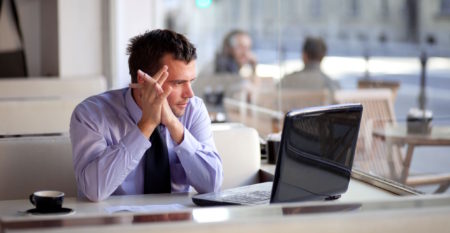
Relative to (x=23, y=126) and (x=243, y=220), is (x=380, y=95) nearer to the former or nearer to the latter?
(x=23, y=126)

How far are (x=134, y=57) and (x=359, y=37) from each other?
66.3 feet

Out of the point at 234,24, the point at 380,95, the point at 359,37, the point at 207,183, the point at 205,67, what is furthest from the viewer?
the point at 359,37

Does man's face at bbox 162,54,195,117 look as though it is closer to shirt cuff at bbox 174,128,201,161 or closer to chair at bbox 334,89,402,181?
shirt cuff at bbox 174,128,201,161

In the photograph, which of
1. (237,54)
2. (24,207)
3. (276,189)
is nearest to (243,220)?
(276,189)

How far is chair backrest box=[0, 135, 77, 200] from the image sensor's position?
2.87 metres

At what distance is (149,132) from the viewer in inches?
100

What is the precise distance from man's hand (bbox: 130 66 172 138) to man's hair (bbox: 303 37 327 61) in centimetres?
466

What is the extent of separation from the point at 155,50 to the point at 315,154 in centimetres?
76

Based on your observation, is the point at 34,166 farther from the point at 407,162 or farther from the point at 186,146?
the point at 407,162

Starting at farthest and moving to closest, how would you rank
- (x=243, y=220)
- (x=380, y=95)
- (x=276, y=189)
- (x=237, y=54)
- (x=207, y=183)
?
(x=237, y=54)
(x=380, y=95)
(x=207, y=183)
(x=276, y=189)
(x=243, y=220)

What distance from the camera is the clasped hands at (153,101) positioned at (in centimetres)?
251

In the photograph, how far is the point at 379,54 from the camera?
1958cm

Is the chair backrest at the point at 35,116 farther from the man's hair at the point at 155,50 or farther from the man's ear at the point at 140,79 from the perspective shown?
the man's ear at the point at 140,79

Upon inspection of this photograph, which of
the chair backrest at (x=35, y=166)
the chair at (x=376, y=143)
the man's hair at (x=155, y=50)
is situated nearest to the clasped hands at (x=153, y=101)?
the man's hair at (x=155, y=50)
